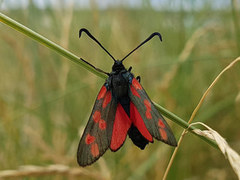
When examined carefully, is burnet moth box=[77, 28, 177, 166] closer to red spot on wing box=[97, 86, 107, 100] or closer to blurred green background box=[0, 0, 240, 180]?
red spot on wing box=[97, 86, 107, 100]

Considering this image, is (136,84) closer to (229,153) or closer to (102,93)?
(102,93)

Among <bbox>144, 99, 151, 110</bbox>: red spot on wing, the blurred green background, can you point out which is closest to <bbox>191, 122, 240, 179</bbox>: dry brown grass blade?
<bbox>144, 99, 151, 110</bbox>: red spot on wing

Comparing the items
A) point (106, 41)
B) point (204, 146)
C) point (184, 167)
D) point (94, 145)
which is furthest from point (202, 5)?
point (94, 145)

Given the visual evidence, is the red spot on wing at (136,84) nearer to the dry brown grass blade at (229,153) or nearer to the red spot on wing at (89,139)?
the red spot on wing at (89,139)

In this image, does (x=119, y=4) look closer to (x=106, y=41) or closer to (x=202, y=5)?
(x=106, y=41)

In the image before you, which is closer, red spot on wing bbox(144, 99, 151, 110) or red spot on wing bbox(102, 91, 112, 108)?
red spot on wing bbox(144, 99, 151, 110)

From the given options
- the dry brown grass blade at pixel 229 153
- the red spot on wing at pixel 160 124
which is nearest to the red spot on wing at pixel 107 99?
the red spot on wing at pixel 160 124

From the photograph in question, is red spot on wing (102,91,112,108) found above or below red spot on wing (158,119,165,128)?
above
